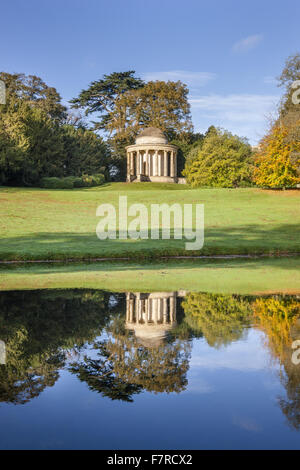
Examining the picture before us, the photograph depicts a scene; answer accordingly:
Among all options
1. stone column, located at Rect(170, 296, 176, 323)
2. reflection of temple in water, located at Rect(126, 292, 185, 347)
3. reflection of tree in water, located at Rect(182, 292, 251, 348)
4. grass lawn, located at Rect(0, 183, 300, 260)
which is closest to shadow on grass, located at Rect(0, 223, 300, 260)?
grass lawn, located at Rect(0, 183, 300, 260)

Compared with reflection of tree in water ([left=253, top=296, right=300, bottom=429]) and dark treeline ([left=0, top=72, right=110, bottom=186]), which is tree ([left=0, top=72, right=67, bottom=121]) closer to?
dark treeline ([left=0, top=72, right=110, bottom=186])

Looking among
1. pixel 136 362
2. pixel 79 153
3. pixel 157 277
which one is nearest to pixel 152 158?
pixel 79 153

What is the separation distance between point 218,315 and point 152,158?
212 feet

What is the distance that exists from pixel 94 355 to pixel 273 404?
2262 millimetres

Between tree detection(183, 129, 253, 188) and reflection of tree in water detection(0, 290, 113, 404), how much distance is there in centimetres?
4019

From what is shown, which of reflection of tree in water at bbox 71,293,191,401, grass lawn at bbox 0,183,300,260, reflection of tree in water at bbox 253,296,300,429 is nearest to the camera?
reflection of tree in water at bbox 253,296,300,429

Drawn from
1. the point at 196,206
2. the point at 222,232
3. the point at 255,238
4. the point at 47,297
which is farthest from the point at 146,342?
the point at 196,206

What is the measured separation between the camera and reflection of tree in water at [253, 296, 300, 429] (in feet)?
12.1

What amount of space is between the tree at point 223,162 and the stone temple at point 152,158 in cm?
1597

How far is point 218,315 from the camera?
7398 mm

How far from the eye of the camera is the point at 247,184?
5381 cm

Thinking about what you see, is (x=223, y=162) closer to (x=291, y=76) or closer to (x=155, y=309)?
(x=291, y=76)

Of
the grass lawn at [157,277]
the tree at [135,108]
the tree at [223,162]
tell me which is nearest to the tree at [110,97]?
the tree at [135,108]

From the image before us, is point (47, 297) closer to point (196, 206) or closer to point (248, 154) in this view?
point (196, 206)
